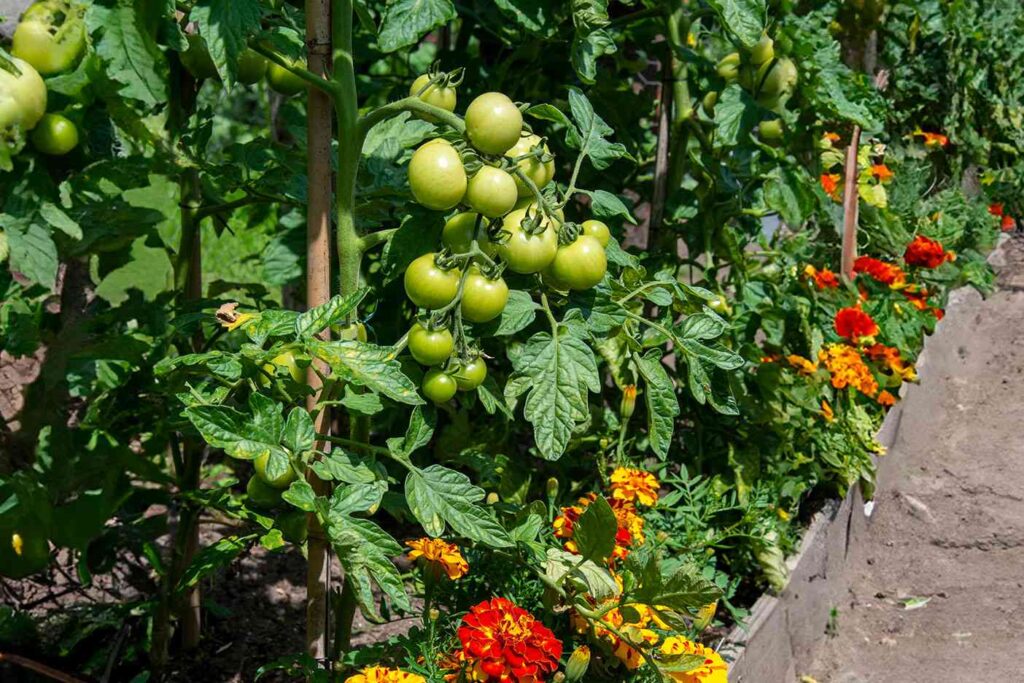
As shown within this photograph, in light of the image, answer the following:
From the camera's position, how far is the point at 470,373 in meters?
1.57

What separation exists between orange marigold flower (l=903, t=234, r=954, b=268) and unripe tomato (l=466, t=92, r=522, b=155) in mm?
3050

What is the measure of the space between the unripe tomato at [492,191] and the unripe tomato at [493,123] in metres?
0.03

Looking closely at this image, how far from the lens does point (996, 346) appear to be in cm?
498

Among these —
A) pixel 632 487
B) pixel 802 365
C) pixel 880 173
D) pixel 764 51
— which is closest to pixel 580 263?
pixel 632 487

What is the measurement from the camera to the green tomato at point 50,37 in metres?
1.31

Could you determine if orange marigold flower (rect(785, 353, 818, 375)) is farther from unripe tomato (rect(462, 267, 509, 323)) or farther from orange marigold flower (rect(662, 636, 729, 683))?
unripe tomato (rect(462, 267, 509, 323))

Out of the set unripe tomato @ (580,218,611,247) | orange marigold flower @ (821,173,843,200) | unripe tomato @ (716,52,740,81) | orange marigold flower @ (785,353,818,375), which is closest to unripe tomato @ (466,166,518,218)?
unripe tomato @ (580,218,611,247)

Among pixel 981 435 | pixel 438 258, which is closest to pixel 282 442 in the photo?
pixel 438 258

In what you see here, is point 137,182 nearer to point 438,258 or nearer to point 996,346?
point 438,258

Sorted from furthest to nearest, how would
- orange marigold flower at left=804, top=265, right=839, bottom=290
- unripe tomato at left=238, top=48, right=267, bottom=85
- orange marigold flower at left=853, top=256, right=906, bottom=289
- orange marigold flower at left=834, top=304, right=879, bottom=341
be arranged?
orange marigold flower at left=853, top=256, right=906, bottom=289 → orange marigold flower at left=804, top=265, right=839, bottom=290 → orange marigold flower at left=834, top=304, right=879, bottom=341 → unripe tomato at left=238, top=48, right=267, bottom=85

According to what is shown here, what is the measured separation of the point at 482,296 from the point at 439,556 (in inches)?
21.7

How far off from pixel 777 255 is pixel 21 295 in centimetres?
181

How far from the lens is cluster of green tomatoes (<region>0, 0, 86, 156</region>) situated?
1241 mm

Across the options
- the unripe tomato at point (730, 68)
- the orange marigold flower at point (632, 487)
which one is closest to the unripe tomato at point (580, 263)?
the orange marigold flower at point (632, 487)
